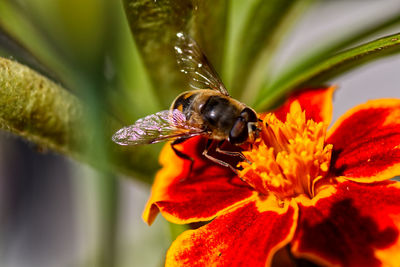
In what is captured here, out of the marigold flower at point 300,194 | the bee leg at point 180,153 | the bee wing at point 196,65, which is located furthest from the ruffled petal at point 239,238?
the bee wing at point 196,65

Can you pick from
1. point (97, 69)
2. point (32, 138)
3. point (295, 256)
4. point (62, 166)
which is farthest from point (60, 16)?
point (62, 166)

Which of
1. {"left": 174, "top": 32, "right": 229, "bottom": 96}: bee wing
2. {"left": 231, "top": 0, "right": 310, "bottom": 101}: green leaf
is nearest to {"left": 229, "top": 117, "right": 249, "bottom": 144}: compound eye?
{"left": 174, "top": 32, "right": 229, "bottom": 96}: bee wing

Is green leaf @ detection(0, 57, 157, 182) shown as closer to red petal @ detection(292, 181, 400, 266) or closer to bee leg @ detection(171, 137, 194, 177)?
bee leg @ detection(171, 137, 194, 177)

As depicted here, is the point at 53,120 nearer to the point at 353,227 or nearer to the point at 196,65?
the point at 196,65

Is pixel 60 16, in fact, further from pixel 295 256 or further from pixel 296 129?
pixel 295 256

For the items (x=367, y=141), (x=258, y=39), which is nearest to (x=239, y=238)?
(x=367, y=141)

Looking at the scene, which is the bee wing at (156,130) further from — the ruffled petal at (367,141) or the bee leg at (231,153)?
the ruffled petal at (367,141)
